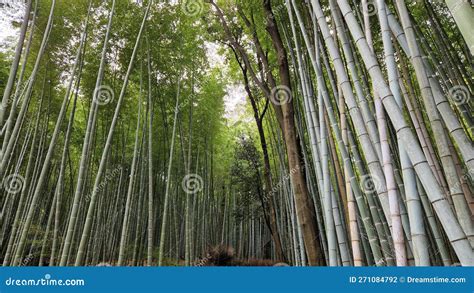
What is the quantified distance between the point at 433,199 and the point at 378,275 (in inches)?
18.9

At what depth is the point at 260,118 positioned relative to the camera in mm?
5086

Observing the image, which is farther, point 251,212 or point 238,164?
point 251,212

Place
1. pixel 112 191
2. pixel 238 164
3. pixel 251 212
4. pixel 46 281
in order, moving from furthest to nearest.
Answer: pixel 251 212
pixel 238 164
pixel 112 191
pixel 46 281

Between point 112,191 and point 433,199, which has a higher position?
point 112,191

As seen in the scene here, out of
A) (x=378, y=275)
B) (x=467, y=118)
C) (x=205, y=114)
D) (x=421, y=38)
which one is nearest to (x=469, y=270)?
(x=378, y=275)

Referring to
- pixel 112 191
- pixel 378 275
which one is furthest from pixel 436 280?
pixel 112 191

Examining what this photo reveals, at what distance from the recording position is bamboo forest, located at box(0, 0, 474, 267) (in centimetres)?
109

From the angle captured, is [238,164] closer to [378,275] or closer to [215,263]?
[215,263]

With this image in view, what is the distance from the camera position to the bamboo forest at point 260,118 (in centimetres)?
109

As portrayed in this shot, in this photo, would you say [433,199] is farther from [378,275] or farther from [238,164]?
[238,164]

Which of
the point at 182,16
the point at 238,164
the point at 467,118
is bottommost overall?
the point at 467,118

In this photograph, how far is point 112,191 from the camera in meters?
6.68

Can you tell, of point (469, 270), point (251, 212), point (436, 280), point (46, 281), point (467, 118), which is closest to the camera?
point (469, 270)

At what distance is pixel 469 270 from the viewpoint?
0.87 m
